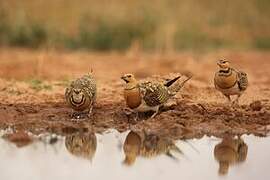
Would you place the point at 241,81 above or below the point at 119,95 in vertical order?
above

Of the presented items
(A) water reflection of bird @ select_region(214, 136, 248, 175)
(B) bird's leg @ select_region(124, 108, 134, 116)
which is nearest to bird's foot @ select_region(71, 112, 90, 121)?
(B) bird's leg @ select_region(124, 108, 134, 116)

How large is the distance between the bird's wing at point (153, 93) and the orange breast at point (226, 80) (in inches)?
31.3

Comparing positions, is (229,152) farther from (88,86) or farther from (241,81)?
(88,86)

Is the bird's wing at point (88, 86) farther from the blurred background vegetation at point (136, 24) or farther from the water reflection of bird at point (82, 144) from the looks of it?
the blurred background vegetation at point (136, 24)

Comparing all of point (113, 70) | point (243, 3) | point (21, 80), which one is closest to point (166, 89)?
point (21, 80)

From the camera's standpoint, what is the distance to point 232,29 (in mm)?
19188

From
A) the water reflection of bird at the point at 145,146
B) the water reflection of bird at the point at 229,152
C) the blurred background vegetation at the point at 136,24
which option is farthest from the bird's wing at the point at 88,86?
the blurred background vegetation at the point at 136,24

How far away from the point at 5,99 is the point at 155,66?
4471 mm

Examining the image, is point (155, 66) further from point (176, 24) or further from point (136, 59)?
point (176, 24)

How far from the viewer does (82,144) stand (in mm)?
8672

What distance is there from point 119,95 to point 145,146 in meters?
2.71

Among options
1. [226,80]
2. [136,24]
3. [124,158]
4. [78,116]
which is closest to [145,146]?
[124,158]

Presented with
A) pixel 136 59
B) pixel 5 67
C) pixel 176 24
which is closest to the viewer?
pixel 5 67

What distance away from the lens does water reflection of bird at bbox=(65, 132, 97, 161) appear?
8.34 meters
